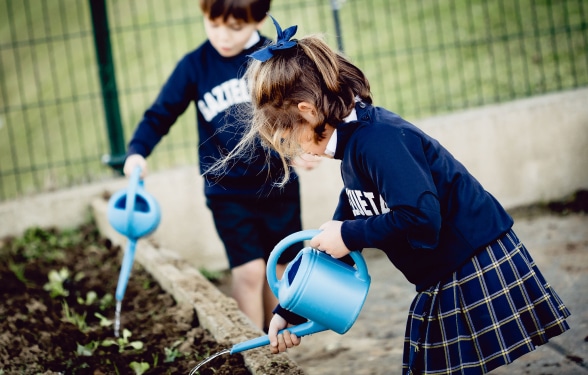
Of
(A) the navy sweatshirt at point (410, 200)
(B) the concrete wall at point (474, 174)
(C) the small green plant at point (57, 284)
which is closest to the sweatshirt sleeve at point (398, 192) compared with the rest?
(A) the navy sweatshirt at point (410, 200)

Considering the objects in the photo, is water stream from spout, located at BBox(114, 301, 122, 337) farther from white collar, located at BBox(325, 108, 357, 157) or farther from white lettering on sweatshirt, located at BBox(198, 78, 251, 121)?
white collar, located at BBox(325, 108, 357, 157)

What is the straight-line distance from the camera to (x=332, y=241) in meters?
1.91

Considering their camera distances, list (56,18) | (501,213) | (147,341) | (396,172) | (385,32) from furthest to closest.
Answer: (56,18), (385,32), (147,341), (501,213), (396,172)

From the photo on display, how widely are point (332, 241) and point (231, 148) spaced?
125 cm

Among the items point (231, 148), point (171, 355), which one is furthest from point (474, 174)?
point (171, 355)

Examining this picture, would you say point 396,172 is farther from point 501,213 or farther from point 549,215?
point 549,215

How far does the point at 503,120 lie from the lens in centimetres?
484

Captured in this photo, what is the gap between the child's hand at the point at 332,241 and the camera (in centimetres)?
190

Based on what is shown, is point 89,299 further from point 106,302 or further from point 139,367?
point 139,367

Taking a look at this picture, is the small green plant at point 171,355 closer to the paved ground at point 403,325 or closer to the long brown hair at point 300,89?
the paved ground at point 403,325

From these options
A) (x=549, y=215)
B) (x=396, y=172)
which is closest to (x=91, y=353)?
(x=396, y=172)

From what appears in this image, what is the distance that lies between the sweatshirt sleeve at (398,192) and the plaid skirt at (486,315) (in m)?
0.19

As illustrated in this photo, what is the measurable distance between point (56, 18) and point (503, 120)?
977 cm

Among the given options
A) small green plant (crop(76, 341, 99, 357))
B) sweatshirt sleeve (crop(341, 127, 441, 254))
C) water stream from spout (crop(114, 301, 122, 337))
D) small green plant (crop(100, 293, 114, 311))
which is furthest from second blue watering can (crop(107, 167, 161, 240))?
sweatshirt sleeve (crop(341, 127, 441, 254))
